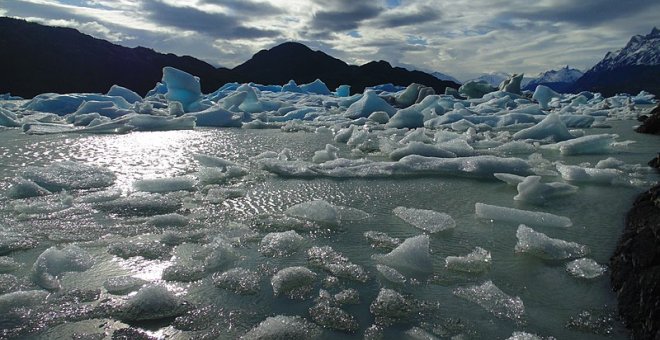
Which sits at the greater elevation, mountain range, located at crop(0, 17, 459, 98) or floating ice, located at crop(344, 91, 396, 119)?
mountain range, located at crop(0, 17, 459, 98)

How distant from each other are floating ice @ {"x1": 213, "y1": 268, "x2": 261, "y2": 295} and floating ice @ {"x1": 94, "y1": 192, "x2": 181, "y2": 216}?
1.49m

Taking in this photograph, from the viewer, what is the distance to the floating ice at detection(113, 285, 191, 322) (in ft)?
7.27

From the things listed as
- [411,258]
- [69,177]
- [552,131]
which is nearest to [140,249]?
[411,258]

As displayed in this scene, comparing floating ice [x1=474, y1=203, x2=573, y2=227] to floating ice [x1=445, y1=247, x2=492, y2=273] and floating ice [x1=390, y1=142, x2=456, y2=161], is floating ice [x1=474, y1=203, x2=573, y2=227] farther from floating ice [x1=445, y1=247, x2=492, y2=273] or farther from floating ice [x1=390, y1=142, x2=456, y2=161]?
floating ice [x1=390, y1=142, x2=456, y2=161]

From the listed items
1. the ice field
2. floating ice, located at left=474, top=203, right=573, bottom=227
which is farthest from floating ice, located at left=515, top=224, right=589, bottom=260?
floating ice, located at left=474, top=203, right=573, bottom=227

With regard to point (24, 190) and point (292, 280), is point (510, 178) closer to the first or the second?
point (292, 280)

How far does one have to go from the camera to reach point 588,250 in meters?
3.09

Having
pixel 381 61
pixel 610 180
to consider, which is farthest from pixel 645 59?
pixel 610 180

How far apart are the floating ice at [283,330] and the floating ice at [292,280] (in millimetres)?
327

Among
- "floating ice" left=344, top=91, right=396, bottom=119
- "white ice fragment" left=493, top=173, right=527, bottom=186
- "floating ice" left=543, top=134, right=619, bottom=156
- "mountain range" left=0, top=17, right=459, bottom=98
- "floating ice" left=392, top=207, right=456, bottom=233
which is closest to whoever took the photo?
"floating ice" left=392, top=207, right=456, bottom=233

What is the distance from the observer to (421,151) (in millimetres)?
6516

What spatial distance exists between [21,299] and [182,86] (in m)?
13.7

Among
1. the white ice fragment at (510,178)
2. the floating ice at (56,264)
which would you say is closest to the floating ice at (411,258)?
the floating ice at (56,264)

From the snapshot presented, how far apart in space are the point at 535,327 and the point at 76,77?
151 ft
